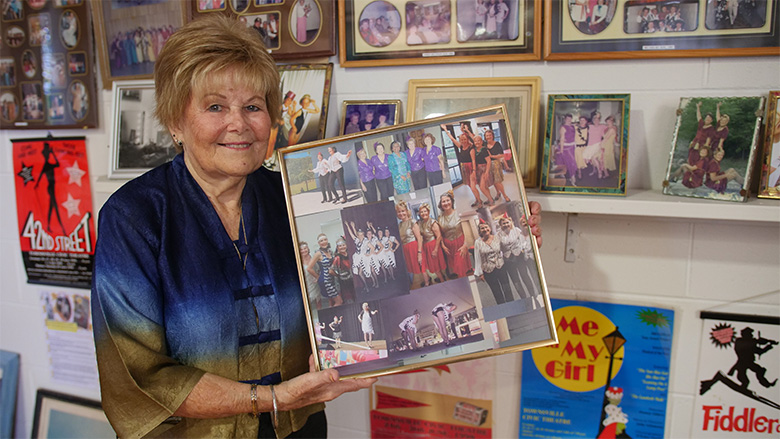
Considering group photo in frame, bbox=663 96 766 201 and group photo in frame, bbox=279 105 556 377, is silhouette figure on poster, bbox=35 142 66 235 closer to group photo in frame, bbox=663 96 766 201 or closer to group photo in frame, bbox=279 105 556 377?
group photo in frame, bbox=279 105 556 377

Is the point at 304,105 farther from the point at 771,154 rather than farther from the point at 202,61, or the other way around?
the point at 771,154

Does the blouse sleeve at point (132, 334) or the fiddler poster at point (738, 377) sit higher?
the blouse sleeve at point (132, 334)

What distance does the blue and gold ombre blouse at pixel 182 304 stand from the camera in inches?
44.1

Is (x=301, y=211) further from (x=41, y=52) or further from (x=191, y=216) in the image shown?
(x=41, y=52)

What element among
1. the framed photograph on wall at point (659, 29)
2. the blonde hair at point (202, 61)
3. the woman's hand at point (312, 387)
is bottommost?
the woman's hand at point (312, 387)

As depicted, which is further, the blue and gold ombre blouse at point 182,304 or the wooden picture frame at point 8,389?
the wooden picture frame at point 8,389

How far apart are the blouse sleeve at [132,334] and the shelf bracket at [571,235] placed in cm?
107

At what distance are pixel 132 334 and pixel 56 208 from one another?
133 centimetres

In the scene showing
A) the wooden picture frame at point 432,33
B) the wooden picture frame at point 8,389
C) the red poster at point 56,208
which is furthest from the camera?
the wooden picture frame at point 8,389

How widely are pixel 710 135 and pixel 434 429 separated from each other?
1.23 meters

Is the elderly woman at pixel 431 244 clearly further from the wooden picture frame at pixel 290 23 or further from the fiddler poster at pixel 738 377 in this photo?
the fiddler poster at pixel 738 377

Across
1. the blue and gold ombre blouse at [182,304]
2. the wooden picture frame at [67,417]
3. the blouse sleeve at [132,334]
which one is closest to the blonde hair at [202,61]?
the blue and gold ombre blouse at [182,304]

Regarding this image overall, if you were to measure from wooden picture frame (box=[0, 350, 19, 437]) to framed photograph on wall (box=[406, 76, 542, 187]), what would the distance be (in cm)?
210

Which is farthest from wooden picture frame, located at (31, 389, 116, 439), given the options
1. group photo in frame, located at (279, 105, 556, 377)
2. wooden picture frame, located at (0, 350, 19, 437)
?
group photo in frame, located at (279, 105, 556, 377)
